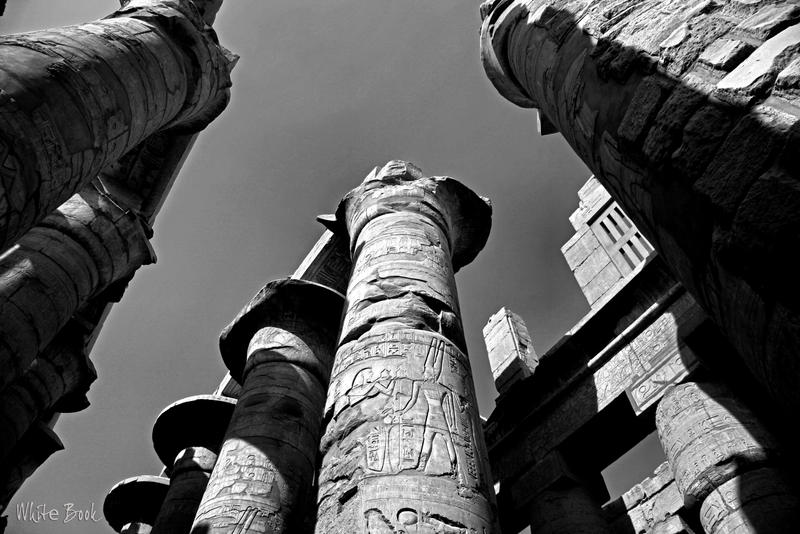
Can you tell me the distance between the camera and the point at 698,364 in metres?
5.32

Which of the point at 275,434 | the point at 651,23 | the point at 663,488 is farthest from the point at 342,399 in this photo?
the point at 663,488

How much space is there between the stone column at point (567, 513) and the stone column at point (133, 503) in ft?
19.0

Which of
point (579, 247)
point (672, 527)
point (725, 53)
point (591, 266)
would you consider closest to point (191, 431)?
point (672, 527)

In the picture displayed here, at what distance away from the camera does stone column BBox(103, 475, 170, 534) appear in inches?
341

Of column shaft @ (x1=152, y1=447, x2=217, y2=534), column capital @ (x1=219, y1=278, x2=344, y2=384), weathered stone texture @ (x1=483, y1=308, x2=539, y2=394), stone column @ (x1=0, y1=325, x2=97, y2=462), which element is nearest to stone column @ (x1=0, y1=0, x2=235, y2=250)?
column capital @ (x1=219, y1=278, x2=344, y2=384)

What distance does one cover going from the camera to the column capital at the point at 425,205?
23.3 feet

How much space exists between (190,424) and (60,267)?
3034 mm

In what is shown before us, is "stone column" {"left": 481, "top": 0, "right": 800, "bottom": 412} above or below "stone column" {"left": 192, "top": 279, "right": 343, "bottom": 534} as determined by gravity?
below

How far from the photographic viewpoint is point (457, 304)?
5.44m

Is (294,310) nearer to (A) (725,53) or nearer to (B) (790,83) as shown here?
(A) (725,53)

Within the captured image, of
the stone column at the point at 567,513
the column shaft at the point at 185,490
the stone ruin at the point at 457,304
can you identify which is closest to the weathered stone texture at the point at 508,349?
the stone ruin at the point at 457,304

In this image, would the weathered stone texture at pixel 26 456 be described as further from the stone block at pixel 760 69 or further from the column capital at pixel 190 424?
the stone block at pixel 760 69

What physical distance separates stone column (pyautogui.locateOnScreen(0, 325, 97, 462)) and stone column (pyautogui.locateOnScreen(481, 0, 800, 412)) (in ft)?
20.9

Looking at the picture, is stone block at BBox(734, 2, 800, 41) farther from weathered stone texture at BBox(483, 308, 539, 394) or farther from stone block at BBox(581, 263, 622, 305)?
stone block at BBox(581, 263, 622, 305)
